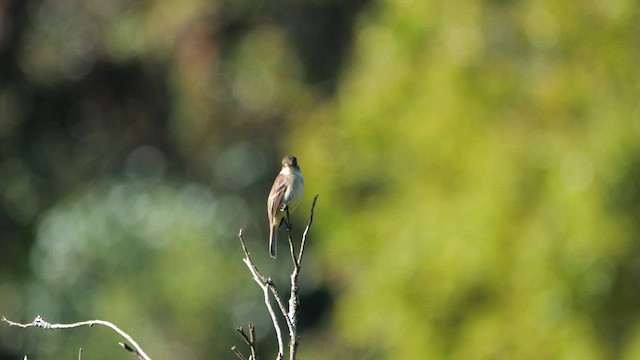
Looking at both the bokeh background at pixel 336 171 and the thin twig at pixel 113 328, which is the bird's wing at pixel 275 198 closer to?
the thin twig at pixel 113 328

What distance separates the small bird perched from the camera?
21.5 ft

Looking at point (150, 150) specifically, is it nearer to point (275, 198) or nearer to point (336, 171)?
point (336, 171)

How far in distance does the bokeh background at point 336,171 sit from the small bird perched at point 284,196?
656 centimetres

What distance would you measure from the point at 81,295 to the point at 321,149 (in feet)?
30.5

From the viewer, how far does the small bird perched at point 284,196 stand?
6.54m

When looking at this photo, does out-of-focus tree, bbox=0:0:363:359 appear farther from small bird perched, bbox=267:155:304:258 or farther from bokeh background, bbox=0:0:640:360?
small bird perched, bbox=267:155:304:258

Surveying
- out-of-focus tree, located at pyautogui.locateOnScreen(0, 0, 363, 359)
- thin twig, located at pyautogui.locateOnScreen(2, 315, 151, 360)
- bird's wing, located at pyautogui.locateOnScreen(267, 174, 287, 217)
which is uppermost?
out-of-focus tree, located at pyautogui.locateOnScreen(0, 0, 363, 359)

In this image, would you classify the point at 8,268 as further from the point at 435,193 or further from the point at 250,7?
the point at 435,193

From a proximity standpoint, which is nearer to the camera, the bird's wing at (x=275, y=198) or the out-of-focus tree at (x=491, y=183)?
the bird's wing at (x=275, y=198)

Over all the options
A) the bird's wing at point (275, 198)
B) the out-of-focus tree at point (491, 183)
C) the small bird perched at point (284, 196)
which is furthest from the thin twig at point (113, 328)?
the out-of-focus tree at point (491, 183)

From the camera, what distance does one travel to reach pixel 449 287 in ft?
47.8

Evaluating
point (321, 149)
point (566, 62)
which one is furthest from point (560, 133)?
point (321, 149)

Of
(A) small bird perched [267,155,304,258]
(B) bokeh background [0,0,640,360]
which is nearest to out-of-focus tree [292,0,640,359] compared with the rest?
(B) bokeh background [0,0,640,360]

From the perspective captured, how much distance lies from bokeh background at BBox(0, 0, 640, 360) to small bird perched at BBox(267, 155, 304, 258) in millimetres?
6559
